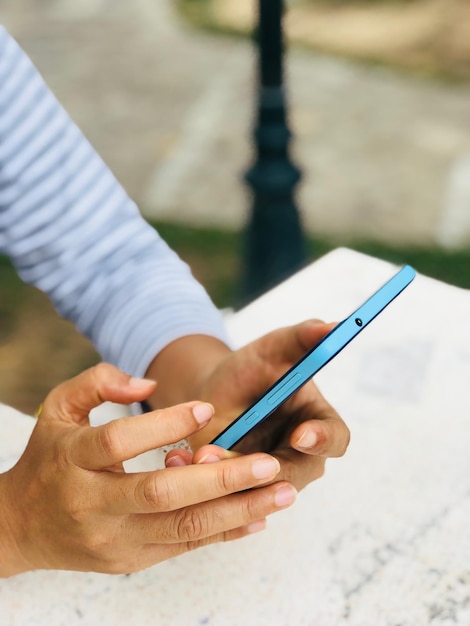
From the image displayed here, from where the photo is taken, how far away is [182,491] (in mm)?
566

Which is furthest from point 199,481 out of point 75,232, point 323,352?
point 75,232

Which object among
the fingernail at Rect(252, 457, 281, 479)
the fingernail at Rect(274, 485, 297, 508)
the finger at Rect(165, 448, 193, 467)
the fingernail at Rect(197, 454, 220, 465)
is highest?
the fingernail at Rect(197, 454, 220, 465)

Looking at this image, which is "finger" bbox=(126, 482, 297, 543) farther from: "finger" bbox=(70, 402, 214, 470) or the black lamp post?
the black lamp post

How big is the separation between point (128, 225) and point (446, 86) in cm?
232

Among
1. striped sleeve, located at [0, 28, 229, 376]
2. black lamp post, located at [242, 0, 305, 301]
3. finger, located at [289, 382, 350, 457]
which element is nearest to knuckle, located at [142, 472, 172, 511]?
finger, located at [289, 382, 350, 457]

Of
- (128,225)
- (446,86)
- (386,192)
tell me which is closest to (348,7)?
(446,86)

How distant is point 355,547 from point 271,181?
893 mm

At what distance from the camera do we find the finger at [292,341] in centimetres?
73

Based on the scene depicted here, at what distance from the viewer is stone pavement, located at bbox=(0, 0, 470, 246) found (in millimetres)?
2449

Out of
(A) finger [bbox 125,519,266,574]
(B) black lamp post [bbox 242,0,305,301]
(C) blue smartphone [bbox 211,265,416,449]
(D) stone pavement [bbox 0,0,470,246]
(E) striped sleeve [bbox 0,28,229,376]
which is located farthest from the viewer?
(D) stone pavement [bbox 0,0,470,246]

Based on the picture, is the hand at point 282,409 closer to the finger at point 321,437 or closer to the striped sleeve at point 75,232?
the finger at point 321,437

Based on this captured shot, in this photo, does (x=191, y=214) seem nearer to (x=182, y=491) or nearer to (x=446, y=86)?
(x=446, y=86)

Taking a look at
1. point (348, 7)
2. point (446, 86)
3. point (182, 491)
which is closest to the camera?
point (182, 491)

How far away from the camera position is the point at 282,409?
747 mm
